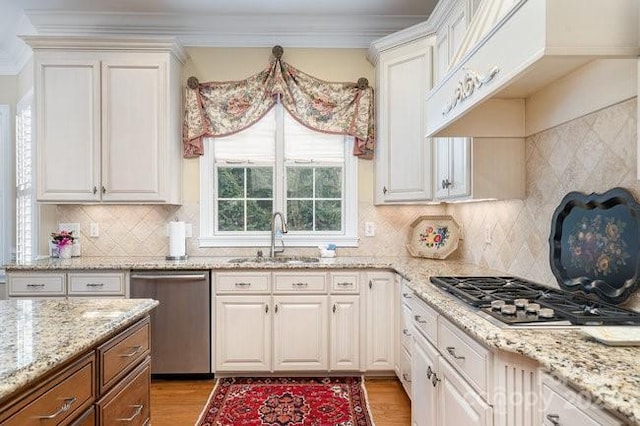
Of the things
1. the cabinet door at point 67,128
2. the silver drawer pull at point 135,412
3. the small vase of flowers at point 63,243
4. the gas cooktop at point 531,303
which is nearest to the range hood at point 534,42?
the gas cooktop at point 531,303

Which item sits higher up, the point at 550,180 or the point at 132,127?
the point at 132,127

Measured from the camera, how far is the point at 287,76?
3645 millimetres

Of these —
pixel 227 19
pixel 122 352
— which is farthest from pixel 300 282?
pixel 227 19

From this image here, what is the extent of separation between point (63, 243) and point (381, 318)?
256 centimetres

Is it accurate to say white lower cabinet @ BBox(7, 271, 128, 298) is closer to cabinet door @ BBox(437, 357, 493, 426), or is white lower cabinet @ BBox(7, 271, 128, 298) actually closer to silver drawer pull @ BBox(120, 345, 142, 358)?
silver drawer pull @ BBox(120, 345, 142, 358)

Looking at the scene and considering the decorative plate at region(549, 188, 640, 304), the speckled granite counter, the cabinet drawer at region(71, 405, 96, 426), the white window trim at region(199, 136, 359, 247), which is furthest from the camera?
the white window trim at region(199, 136, 359, 247)

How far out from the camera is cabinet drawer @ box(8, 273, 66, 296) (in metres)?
3.05

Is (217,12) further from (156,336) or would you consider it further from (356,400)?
(356,400)

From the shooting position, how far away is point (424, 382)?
2.04 m

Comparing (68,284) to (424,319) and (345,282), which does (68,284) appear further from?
(424,319)

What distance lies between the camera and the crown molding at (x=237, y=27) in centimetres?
359

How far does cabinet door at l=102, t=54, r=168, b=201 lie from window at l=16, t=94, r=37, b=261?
106 centimetres

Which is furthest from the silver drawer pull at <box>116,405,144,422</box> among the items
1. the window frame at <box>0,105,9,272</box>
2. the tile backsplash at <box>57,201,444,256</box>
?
the window frame at <box>0,105,9,272</box>

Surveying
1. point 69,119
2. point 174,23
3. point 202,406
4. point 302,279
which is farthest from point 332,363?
point 174,23
